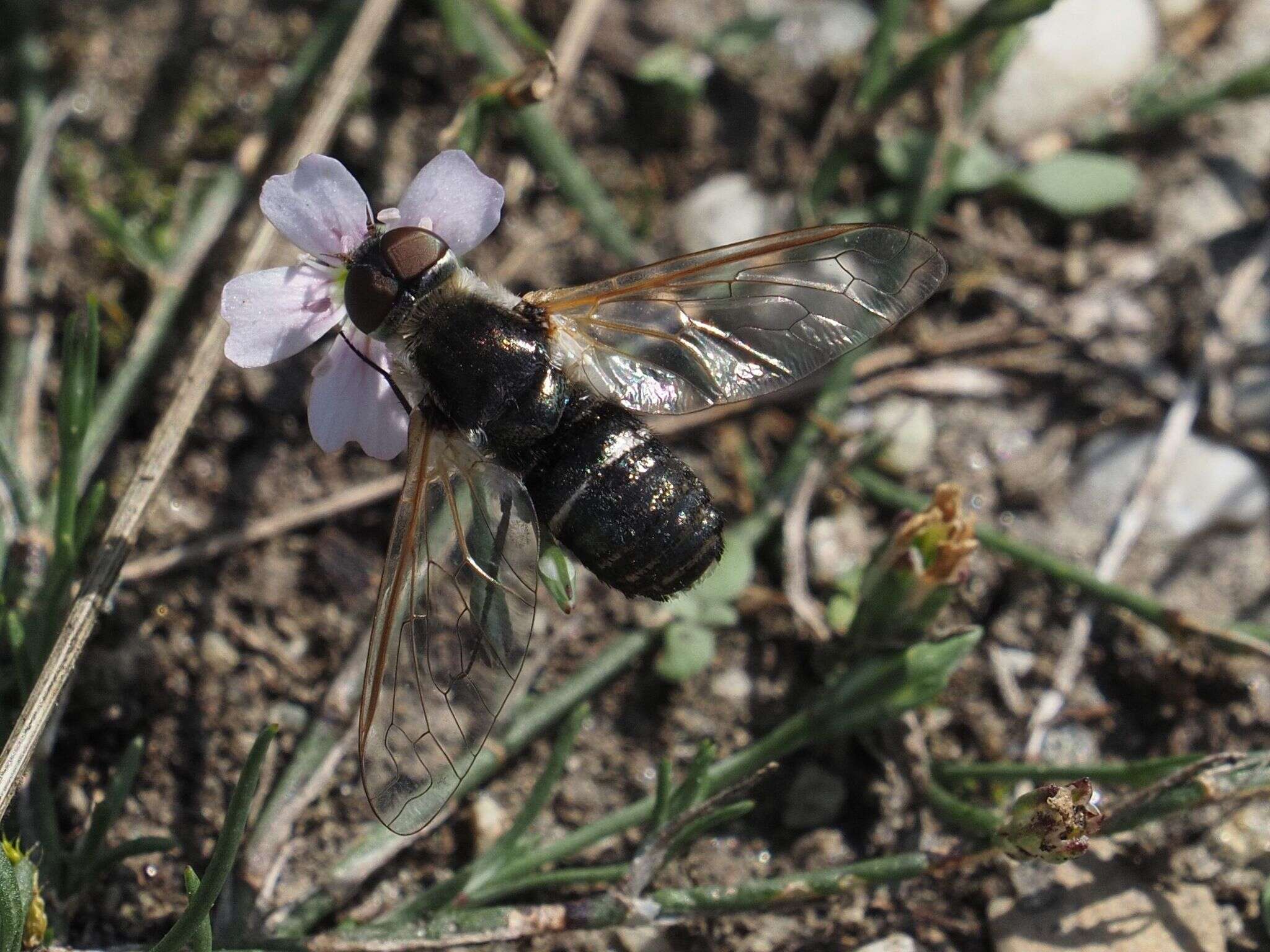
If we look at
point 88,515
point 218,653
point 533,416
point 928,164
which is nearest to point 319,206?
point 533,416

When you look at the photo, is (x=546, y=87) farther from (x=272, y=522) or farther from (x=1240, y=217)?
(x=1240, y=217)

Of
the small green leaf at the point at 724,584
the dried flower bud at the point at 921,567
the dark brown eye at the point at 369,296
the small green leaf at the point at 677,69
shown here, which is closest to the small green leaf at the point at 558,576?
the small green leaf at the point at 724,584

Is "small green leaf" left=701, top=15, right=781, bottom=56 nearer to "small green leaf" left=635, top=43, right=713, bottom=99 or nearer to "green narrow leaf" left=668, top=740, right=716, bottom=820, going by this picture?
"small green leaf" left=635, top=43, right=713, bottom=99

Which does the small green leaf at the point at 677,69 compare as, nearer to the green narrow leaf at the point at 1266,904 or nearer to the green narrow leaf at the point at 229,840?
the green narrow leaf at the point at 229,840

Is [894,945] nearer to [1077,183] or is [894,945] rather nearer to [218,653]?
[218,653]

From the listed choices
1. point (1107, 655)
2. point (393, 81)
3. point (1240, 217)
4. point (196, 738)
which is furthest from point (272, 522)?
point (1240, 217)

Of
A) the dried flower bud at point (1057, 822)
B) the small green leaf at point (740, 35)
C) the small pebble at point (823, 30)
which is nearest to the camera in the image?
the dried flower bud at point (1057, 822)
